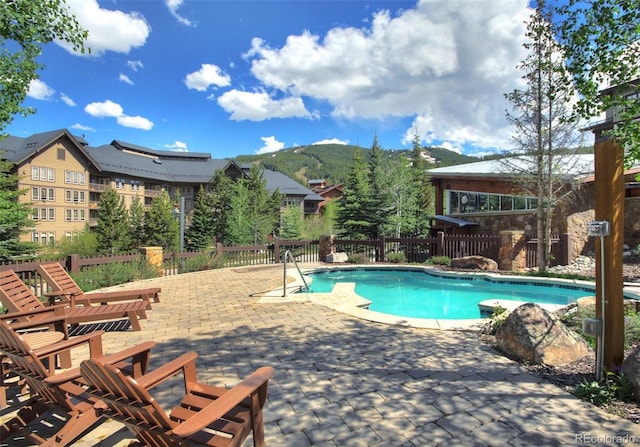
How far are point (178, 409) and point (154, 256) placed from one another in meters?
9.86

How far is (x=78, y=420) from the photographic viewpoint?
216cm

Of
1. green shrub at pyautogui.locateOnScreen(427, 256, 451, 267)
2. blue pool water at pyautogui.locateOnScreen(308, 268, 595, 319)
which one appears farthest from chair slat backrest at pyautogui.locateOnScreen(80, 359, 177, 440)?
green shrub at pyautogui.locateOnScreen(427, 256, 451, 267)

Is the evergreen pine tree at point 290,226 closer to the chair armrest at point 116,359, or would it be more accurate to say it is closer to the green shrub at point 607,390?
the chair armrest at point 116,359

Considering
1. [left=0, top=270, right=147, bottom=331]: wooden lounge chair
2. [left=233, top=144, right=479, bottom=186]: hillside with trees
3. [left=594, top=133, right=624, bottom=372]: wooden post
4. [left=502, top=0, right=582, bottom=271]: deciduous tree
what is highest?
[left=233, top=144, right=479, bottom=186]: hillside with trees

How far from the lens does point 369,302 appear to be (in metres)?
6.95

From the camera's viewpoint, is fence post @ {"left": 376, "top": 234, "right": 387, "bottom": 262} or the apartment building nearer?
fence post @ {"left": 376, "top": 234, "right": 387, "bottom": 262}

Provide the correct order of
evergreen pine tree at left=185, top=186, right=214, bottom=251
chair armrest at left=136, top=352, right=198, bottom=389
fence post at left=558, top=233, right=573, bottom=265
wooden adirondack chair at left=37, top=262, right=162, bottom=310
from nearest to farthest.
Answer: chair armrest at left=136, top=352, right=198, bottom=389, wooden adirondack chair at left=37, top=262, right=162, bottom=310, fence post at left=558, top=233, right=573, bottom=265, evergreen pine tree at left=185, top=186, right=214, bottom=251

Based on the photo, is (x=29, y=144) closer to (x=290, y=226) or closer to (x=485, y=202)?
(x=290, y=226)

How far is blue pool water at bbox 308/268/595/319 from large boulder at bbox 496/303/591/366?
3.43m

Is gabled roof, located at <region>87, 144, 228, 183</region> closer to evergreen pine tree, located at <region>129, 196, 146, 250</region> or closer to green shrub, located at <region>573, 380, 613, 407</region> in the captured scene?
evergreen pine tree, located at <region>129, 196, 146, 250</region>

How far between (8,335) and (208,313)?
3.74 m

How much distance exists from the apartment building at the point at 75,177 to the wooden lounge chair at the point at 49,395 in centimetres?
3056

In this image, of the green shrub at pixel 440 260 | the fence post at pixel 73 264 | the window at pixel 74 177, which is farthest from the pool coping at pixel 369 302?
the window at pixel 74 177

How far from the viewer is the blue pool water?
8473mm
